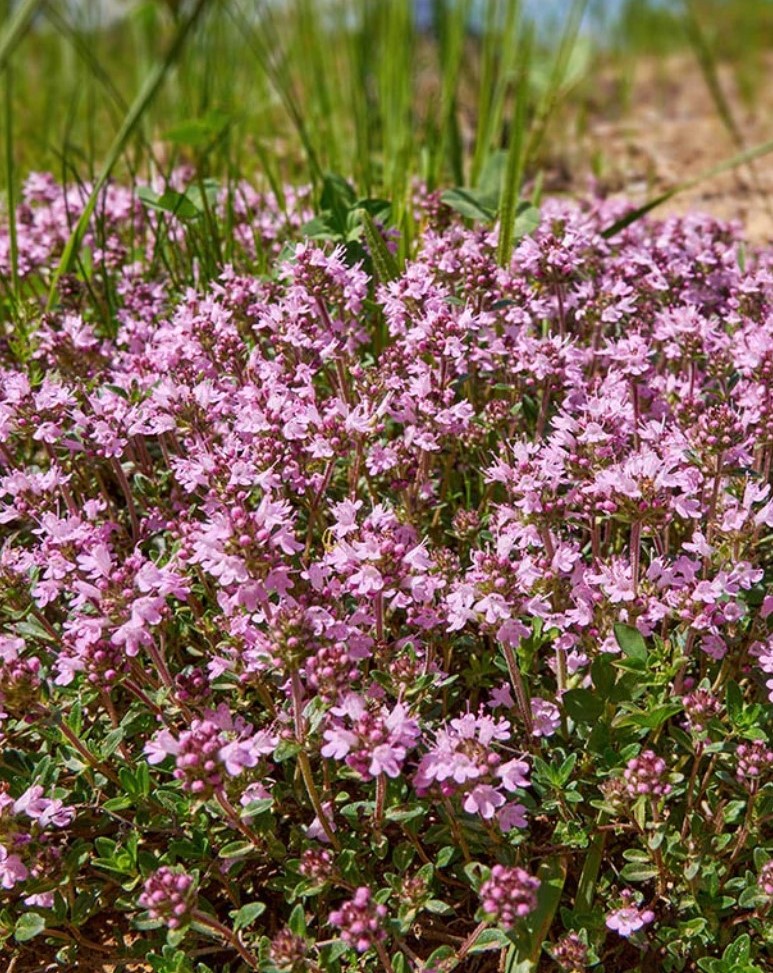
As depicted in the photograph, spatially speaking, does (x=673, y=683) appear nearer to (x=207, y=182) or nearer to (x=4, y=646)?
(x=4, y=646)

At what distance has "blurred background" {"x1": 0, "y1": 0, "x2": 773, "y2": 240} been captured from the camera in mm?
5055

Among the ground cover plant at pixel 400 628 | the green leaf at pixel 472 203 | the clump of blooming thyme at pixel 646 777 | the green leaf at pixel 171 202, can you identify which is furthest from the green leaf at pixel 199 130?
the clump of blooming thyme at pixel 646 777

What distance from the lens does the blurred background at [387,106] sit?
5.05 meters

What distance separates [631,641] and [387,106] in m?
4.11

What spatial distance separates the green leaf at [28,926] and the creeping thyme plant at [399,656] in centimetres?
4

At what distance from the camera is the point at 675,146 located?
25.0ft

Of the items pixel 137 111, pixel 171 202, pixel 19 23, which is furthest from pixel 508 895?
pixel 171 202

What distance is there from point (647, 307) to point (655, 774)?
1.78m

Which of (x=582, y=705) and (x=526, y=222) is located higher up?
(x=526, y=222)

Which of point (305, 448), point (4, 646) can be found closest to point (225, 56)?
point (305, 448)

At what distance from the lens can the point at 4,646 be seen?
2.39 meters

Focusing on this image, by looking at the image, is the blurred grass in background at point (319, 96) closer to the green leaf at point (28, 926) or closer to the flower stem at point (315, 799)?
the flower stem at point (315, 799)

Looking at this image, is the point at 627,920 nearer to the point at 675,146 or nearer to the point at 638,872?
the point at 638,872

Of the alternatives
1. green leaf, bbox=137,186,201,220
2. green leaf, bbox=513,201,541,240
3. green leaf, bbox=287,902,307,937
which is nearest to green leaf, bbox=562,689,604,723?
green leaf, bbox=287,902,307,937
